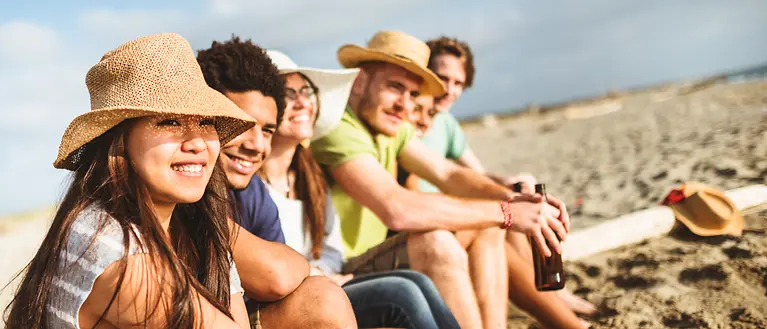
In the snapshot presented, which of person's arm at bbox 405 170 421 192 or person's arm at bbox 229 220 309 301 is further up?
person's arm at bbox 405 170 421 192

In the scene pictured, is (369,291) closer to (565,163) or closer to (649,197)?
(649,197)

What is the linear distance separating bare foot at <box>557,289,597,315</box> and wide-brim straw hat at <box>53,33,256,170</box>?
2.63 metres

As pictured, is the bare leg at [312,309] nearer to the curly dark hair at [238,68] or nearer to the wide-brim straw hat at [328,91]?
the curly dark hair at [238,68]

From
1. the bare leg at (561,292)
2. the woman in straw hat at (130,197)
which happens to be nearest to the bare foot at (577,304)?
the bare leg at (561,292)

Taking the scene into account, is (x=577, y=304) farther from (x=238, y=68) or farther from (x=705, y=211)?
(x=238, y=68)

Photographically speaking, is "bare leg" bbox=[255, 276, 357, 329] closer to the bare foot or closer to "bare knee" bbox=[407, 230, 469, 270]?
"bare knee" bbox=[407, 230, 469, 270]

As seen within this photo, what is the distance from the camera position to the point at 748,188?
5.18 m

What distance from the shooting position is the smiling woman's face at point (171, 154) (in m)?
1.92

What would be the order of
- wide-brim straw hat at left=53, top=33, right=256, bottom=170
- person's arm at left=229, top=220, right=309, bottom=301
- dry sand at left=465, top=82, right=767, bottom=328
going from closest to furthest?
wide-brim straw hat at left=53, top=33, right=256, bottom=170
person's arm at left=229, top=220, right=309, bottom=301
dry sand at left=465, top=82, right=767, bottom=328

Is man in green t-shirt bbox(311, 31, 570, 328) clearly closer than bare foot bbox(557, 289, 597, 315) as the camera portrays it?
Yes

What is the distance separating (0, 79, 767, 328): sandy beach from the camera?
3770 millimetres

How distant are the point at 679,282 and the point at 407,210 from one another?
6.32ft

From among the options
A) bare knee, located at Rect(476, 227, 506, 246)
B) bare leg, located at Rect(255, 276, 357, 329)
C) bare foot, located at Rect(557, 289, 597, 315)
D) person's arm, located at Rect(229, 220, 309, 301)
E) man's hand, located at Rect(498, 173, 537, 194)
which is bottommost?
bare foot, located at Rect(557, 289, 597, 315)

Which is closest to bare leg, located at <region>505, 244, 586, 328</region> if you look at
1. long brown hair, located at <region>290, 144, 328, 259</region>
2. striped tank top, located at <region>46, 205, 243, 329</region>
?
long brown hair, located at <region>290, 144, 328, 259</region>
